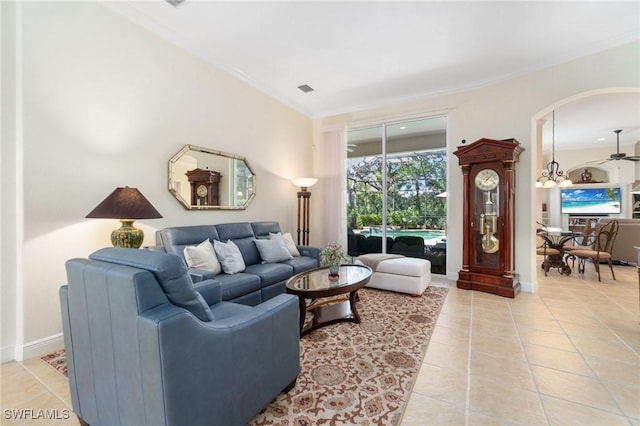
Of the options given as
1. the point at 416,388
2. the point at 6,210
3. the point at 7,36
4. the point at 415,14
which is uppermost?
the point at 415,14

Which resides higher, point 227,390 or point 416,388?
point 227,390

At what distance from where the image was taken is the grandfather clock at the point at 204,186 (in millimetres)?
3526

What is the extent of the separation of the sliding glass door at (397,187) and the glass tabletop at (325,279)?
211 centimetres

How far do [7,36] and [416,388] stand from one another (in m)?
4.03

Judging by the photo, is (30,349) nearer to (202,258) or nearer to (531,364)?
(202,258)

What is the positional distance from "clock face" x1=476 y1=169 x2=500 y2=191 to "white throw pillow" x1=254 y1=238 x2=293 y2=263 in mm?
2922

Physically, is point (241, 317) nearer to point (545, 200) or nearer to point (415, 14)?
point (415, 14)

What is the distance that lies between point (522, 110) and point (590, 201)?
7788 millimetres

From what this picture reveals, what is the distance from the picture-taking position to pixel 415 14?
9.31 feet

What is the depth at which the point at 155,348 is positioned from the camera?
1.12 meters

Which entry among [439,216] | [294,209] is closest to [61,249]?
[294,209]

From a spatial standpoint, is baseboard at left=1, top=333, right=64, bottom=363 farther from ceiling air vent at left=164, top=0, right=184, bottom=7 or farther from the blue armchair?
ceiling air vent at left=164, top=0, right=184, bottom=7

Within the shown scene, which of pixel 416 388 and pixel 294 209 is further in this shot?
pixel 294 209

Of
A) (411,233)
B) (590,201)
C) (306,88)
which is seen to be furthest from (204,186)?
(590,201)
